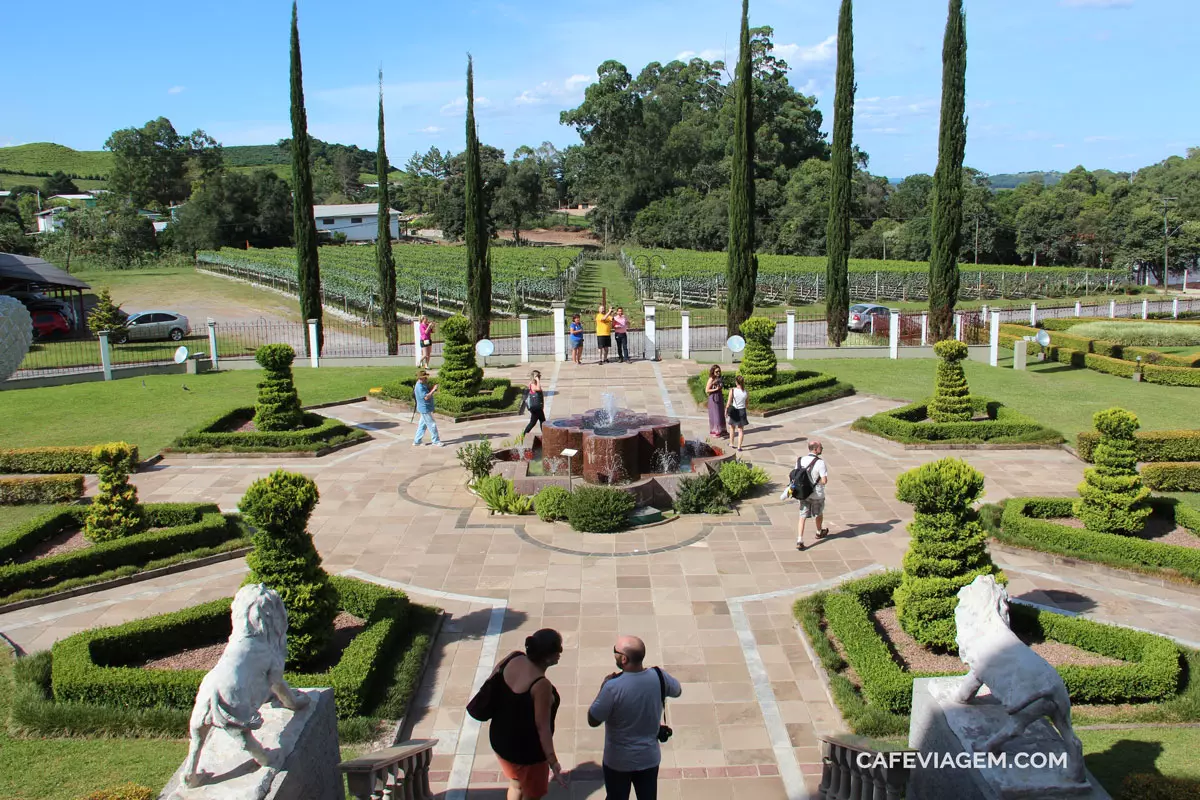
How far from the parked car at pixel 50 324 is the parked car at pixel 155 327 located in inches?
95.3

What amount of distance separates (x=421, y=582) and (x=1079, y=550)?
26.2 ft

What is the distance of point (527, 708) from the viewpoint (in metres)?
5.14

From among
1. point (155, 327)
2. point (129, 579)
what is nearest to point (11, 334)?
point (129, 579)

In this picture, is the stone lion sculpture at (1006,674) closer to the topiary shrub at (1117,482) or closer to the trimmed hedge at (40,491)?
the topiary shrub at (1117,482)

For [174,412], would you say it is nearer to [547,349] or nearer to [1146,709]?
[547,349]

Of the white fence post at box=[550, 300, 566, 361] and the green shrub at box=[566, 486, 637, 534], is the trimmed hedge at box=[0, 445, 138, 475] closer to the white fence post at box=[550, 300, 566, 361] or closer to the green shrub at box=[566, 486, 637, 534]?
the green shrub at box=[566, 486, 637, 534]

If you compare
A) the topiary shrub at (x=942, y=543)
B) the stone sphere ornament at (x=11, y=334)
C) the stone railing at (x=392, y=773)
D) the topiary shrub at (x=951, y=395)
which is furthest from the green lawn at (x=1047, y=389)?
the stone sphere ornament at (x=11, y=334)

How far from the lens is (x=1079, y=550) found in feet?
34.8

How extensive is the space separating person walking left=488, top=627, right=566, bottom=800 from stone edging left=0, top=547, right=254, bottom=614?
7212 millimetres

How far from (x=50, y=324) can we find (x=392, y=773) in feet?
105

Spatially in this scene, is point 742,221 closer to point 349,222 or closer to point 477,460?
point 477,460

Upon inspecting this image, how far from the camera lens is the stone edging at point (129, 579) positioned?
32.5ft

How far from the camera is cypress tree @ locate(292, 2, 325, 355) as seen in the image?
2750 centimetres

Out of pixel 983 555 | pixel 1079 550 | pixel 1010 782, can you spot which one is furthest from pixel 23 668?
pixel 1079 550
